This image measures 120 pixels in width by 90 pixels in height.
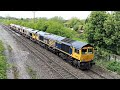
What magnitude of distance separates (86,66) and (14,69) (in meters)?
5.73

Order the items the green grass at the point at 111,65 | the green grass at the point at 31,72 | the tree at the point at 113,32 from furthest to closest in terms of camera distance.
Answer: the tree at the point at 113,32 → the green grass at the point at 111,65 → the green grass at the point at 31,72

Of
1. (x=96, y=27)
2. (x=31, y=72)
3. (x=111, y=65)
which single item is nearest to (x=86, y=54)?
(x=111, y=65)

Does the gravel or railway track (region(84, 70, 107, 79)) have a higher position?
the gravel

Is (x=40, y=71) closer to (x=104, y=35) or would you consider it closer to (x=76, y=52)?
(x=76, y=52)

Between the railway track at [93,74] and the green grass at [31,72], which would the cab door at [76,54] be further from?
the green grass at [31,72]

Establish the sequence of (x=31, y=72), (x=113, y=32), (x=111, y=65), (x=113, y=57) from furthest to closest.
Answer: (x=113, y=57) → (x=113, y=32) → (x=111, y=65) → (x=31, y=72)

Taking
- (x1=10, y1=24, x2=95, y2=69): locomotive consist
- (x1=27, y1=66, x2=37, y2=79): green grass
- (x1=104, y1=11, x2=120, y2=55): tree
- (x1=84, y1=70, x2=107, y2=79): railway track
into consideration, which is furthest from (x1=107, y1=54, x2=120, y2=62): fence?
(x1=27, y1=66, x2=37, y2=79): green grass

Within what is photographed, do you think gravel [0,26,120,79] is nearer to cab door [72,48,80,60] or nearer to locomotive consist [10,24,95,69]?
locomotive consist [10,24,95,69]

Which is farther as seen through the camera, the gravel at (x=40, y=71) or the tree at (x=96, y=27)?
the tree at (x=96, y=27)

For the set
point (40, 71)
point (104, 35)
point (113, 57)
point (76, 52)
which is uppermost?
point (104, 35)

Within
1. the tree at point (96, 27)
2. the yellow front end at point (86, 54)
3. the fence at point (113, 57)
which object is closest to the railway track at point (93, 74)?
the yellow front end at point (86, 54)

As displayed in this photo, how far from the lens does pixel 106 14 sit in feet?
68.4
